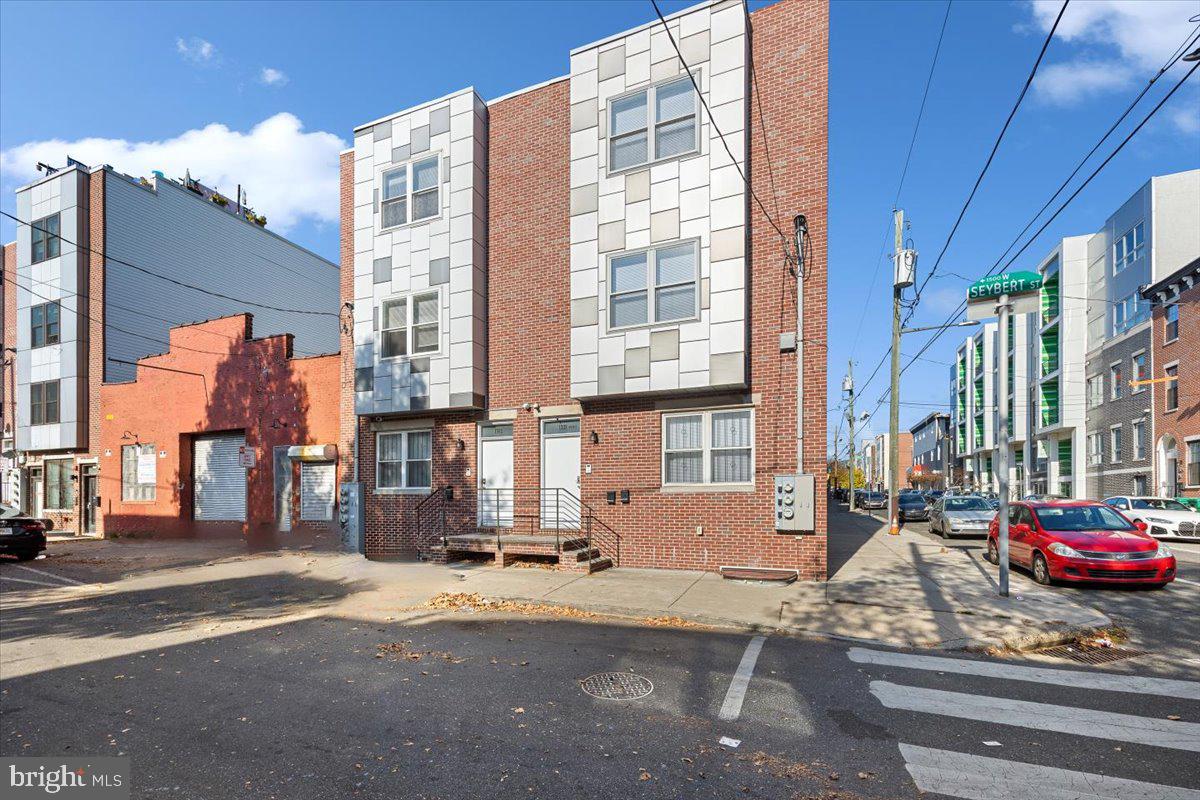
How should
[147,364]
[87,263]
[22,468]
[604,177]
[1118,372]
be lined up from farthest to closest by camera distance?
[1118,372] < [22,468] < [87,263] < [147,364] < [604,177]

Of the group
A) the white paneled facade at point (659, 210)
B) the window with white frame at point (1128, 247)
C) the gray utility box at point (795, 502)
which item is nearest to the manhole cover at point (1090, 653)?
the gray utility box at point (795, 502)

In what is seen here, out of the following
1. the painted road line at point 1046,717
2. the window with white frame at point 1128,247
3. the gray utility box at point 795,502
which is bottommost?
the painted road line at point 1046,717

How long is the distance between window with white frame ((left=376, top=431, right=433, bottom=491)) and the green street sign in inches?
457

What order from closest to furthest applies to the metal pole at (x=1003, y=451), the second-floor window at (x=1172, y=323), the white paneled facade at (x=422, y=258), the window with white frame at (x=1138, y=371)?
the metal pole at (x=1003, y=451), the white paneled facade at (x=422, y=258), the second-floor window at (x=1172, y=323), the window with white frame at (x=1138, y=371)

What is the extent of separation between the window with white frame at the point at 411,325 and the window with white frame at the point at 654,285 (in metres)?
4.32

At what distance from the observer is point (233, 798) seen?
13.4 ft

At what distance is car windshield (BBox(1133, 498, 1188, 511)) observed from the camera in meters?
21.2

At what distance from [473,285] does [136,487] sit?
17336 mm

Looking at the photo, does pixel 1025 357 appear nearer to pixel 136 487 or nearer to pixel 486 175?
pixel 486 175

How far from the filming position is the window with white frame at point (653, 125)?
1253 cm

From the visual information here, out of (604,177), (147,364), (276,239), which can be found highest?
(276,239)

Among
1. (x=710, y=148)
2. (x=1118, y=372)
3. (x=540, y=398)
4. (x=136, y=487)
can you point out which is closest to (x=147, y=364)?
(x=136, y=487)

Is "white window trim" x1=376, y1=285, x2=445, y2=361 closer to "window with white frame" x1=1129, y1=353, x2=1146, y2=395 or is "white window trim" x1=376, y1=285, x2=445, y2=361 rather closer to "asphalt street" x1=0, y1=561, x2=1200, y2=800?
"asphalt street" x1=0, y1=561, x2=1200, y2=800

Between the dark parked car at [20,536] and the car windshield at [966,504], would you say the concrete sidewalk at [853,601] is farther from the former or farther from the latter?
the dark parked car at [20,536]
